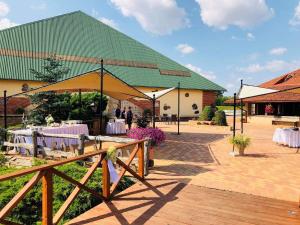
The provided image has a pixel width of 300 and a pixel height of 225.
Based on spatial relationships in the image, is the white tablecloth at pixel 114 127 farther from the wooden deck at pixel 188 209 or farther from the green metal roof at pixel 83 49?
the green metal roof at pixel 83 49

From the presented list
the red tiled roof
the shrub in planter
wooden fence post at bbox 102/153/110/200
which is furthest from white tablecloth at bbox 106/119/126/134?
the red tiled roof

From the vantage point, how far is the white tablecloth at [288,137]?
460 inches

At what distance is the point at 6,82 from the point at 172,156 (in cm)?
1891

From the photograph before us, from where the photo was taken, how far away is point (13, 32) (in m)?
26.1

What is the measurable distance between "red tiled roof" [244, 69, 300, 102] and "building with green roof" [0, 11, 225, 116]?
19.4 ft

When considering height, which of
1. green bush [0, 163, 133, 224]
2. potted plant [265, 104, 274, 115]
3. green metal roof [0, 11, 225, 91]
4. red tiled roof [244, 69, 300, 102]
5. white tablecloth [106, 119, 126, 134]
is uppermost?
green metal roof [0, 11, 225, 91]

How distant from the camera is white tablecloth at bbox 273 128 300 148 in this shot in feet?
38.3

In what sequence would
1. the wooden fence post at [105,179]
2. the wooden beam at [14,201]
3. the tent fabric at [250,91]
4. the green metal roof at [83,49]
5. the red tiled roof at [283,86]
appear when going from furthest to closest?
the green metal roof at [83,49], the red tiled roof at [283,86], the tent fabric at [250,91], the wooden fence post at [105,179], the wooden beam at [14,201]

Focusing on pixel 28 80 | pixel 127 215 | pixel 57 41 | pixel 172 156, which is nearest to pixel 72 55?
pixel 57 41

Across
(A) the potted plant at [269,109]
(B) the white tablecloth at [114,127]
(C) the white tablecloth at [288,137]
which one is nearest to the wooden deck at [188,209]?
(C) the white tablecloth at [288,137]

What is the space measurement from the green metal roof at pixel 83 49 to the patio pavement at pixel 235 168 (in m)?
17.5

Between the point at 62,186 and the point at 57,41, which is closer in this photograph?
the point at 62,186

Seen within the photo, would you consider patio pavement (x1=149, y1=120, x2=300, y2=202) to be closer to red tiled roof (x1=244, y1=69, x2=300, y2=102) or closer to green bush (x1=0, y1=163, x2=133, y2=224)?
green bush (x1=0, y1=163, x2=133, y2=224)

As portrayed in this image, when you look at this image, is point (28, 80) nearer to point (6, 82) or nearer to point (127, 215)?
point (6, 82)
